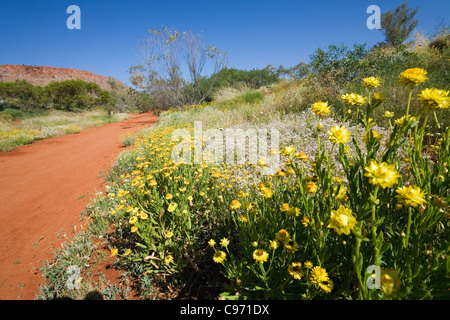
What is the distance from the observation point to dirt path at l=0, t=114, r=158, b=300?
1974 millimetres

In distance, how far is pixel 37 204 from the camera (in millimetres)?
3238

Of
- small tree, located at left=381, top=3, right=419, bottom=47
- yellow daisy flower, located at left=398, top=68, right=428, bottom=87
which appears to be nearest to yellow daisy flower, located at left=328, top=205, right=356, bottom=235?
yellow daisy flower, located at left=398, top=68, right=428, bottom=87

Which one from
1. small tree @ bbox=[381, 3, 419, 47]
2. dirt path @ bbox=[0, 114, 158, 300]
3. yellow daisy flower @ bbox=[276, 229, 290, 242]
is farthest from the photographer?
small tree @ bbox=[381, 3, 419, 47]

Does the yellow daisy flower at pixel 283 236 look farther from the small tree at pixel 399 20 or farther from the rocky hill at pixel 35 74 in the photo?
the rocky hill at pixel 35 74

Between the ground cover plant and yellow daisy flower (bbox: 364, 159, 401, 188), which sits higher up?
yellow daisy flower (bbox: 364, 159, 401, 188)

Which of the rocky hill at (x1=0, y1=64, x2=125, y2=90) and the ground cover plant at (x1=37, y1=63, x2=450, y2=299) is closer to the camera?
the ground cover plant at (x1=37, y1=63, x2=450, y2=299)

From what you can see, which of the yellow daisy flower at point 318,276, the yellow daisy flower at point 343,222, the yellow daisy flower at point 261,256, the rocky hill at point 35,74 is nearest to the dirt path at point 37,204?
the yellow daisy flower at point 261,256

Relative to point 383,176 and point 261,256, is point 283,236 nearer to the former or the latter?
point 261,256

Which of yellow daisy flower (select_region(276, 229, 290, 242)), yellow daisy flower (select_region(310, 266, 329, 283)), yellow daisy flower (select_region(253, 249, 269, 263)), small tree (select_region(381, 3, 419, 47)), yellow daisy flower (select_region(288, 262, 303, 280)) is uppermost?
small tree (select_region(381, 3, 419, 47))

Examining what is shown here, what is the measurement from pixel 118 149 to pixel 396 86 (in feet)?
24.8

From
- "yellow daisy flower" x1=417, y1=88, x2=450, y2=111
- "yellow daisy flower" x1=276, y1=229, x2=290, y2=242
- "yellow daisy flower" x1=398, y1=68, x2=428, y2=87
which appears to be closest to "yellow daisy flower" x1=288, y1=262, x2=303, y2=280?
"yellow daisy flower" x1=276, y1=229, x2=290, y2=242

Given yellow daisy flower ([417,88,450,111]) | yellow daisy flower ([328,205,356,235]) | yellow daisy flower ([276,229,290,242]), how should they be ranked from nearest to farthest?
1. yellow daisy flower ([328,205,356,235])
2. yellow daisy flower ([417,88,450,111])
3. yellow daisy flower ([276,229,290,242])

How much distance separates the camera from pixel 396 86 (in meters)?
4.03

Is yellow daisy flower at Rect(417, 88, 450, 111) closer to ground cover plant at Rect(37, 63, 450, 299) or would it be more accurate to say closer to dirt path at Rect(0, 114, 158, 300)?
ground cover plant at Rect(37, 63, 450, 299)
